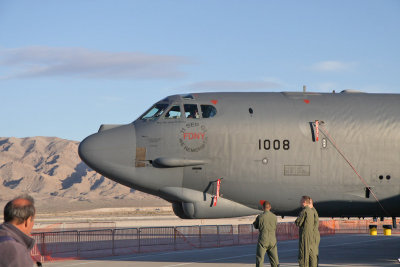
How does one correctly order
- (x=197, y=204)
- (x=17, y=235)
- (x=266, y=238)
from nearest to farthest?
1. (x=17, y=235)
2. (x=266, y=238)
3. (x=197, y=204)

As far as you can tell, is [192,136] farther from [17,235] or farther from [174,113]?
[17,235]

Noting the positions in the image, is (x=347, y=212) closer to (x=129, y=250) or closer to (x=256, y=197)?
(x=256, y=197)

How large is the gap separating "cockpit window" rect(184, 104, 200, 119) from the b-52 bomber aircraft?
3cm

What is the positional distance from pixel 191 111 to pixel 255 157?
216cm

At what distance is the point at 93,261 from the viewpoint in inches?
857

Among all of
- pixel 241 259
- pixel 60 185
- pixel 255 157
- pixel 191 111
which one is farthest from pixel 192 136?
pixel 60 185

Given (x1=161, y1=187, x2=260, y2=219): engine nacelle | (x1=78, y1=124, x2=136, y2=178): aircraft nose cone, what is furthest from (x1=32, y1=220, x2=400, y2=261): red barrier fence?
(x1=161, y1=187, x2=260, y2=219): engine nacelle

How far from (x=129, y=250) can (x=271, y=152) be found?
497 inches

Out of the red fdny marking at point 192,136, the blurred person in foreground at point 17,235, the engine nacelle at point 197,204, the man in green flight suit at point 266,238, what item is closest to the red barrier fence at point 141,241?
the engine nacelle at point 197,204

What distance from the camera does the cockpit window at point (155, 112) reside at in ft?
57.4

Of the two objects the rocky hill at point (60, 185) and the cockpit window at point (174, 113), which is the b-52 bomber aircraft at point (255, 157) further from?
the rocky hill at point (60, 185)

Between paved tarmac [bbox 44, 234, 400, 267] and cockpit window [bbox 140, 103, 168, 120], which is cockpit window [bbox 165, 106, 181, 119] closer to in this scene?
cockpit window [bbox 140, 103, 168, 120]

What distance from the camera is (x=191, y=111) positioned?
17500mm

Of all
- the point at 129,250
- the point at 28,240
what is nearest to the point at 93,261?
the point at 129,250
